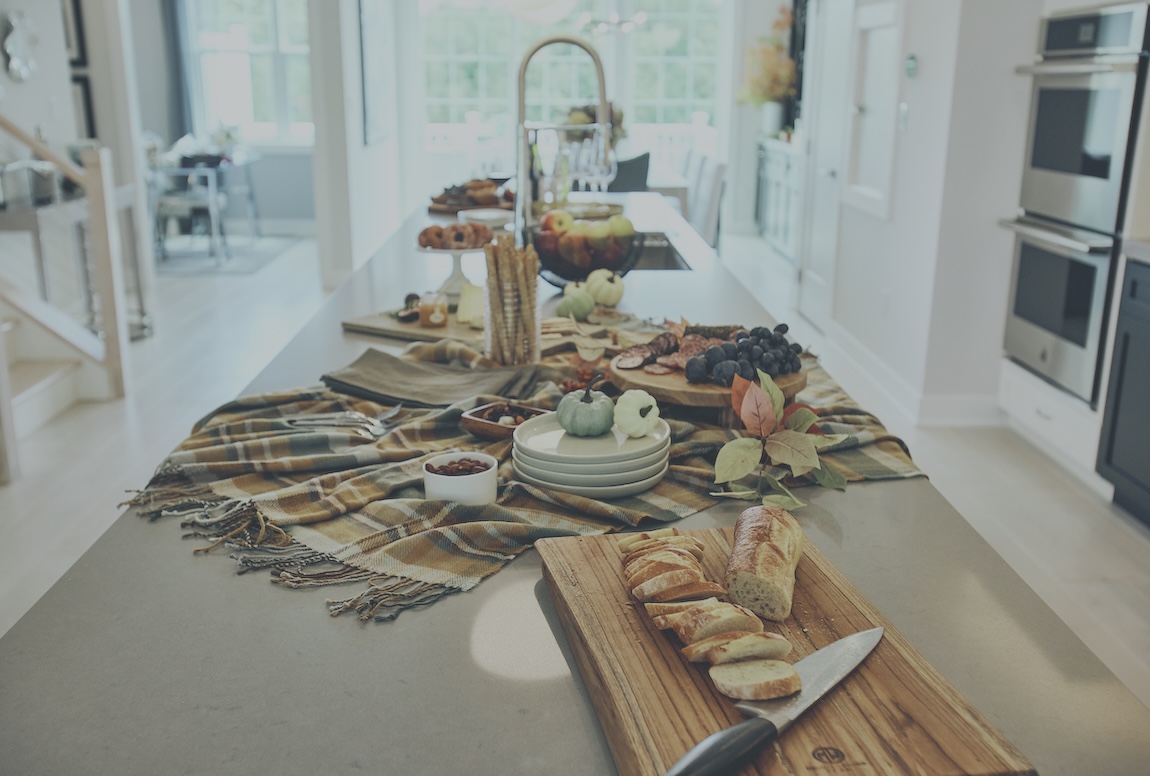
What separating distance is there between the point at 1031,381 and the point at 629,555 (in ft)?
11.2

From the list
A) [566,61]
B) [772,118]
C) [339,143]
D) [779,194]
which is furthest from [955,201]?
[566,61]

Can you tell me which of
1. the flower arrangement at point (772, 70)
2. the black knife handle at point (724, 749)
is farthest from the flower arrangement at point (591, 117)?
the black knife handle at point (724, 749)

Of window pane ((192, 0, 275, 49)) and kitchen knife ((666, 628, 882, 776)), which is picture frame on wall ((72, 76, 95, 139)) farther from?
kitchen knife ((666, 628, 882, 776))

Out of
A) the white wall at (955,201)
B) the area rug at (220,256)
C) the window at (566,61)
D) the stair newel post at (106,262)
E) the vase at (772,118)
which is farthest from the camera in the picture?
the window at (566,61)

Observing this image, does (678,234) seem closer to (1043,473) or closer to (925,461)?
(925,461)

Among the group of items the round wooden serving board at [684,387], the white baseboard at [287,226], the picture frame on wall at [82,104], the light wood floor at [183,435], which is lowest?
the light wood floor at [183,435]

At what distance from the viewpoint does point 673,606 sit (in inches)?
40.7

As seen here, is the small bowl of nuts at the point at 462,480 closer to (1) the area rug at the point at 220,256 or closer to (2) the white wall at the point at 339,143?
(2) the white wall at the point at 339,143

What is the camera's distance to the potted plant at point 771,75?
8789 mm

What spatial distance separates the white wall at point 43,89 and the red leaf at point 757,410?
524 centimetres

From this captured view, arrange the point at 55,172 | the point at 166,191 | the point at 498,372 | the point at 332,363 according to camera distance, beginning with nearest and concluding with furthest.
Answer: the point at 498,372, the point at 332,363, the point at 55,172, the point at 166,191

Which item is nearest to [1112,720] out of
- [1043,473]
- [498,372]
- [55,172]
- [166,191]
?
[498,372]

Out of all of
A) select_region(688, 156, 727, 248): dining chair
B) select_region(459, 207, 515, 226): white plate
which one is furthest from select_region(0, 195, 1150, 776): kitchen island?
select_region(688, 156, 727, 248): dining chair

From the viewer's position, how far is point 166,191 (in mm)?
8617
